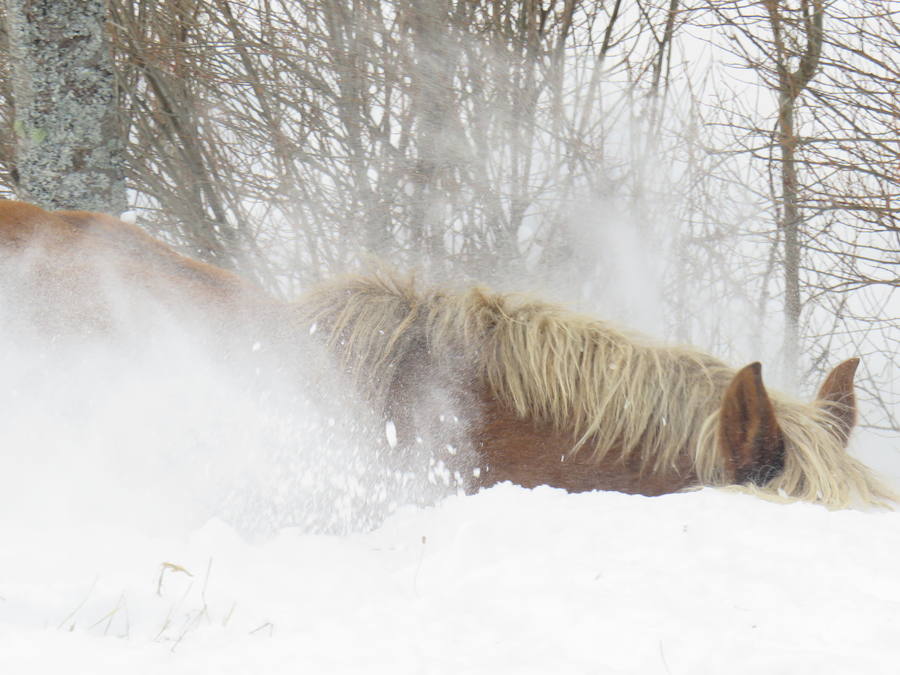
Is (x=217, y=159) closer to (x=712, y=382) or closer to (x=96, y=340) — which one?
(x=96, y=340)

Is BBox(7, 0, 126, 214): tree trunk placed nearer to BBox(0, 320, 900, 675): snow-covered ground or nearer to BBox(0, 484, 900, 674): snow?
BBox(0, 320, 900, 675): snow-covered ground

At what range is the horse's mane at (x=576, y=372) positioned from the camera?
192cm

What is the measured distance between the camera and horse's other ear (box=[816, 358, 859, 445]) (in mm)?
2154

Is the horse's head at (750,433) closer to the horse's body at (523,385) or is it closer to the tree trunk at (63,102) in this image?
the horse's body at (523,385)

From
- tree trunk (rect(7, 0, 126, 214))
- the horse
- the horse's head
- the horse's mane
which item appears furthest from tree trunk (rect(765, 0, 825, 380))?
tree trunk (rect(7, 0, 126, 214))

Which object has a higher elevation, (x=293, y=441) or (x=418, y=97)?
(x=418, y=97)

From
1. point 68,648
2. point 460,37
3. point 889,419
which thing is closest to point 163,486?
point 68,648

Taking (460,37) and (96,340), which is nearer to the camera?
(96,340)

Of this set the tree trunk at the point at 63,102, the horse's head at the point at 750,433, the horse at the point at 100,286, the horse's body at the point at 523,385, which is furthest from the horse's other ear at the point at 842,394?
the tree trunk at the point at 63,102

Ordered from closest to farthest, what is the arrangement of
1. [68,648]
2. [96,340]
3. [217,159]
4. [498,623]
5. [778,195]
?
[68,648]
[498,623]
[96,340]
[778,195]
[217,159]

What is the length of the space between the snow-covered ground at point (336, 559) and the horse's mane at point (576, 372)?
0.14 m

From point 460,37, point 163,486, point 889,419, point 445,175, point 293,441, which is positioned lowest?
point 889,419

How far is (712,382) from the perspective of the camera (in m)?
2.05

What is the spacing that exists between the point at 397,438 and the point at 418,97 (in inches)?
163
